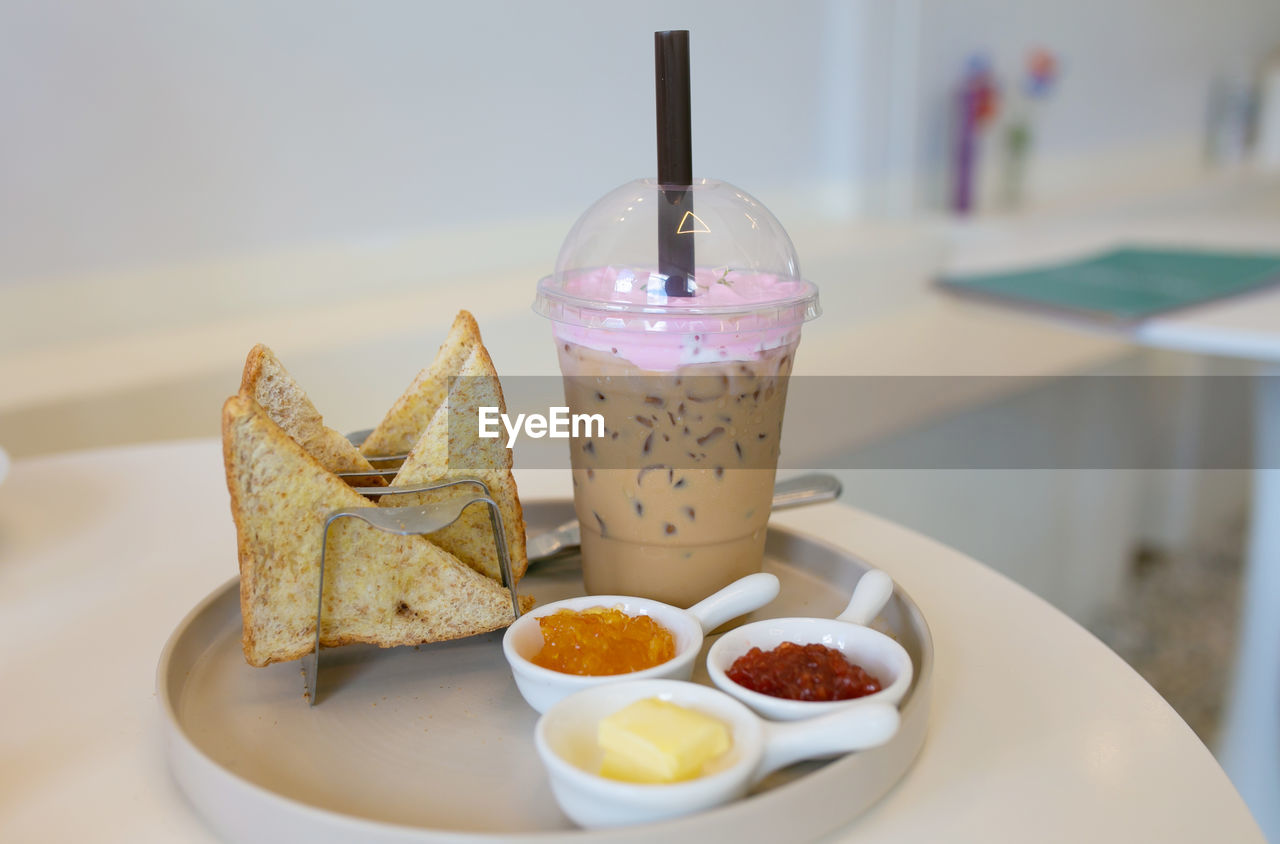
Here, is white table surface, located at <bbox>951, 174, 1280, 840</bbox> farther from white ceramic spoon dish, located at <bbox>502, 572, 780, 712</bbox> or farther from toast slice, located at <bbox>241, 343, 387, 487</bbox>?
toast slice, located at <bbox>241, 343, 387, 487</bbox>

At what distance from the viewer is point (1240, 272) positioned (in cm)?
219

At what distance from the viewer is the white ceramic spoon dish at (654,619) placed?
0.58 meters

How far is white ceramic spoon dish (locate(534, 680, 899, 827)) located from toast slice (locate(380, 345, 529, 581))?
0.58 feet

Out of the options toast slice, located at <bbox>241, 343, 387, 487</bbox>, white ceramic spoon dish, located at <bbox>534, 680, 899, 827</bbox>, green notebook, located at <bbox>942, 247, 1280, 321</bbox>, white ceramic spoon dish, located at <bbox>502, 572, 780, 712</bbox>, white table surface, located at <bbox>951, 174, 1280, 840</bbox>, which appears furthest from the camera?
green notebook, located at <bbox>942, 247, 1280, 321</bbox>

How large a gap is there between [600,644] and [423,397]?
0.81 ft

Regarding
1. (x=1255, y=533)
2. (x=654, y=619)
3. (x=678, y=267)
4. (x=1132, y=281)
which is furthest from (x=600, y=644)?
(x=1132, y=281)

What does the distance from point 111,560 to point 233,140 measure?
3.38 feet

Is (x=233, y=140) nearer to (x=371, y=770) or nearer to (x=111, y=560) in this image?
(x=111, y=560)

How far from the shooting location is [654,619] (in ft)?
2.20

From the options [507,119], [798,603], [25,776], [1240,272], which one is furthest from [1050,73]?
[25,776]

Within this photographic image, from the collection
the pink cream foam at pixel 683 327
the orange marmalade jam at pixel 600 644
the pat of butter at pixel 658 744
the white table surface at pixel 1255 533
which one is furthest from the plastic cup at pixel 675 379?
the white table surface at pixel 1255 533

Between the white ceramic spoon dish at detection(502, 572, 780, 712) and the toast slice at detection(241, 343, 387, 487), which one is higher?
the toast slice at detection(241, 343, 387, 487)

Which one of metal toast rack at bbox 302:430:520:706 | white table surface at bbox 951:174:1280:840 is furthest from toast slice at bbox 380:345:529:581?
white table surface at bbox 951:174:1280:840

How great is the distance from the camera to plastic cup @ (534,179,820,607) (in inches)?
26.7
